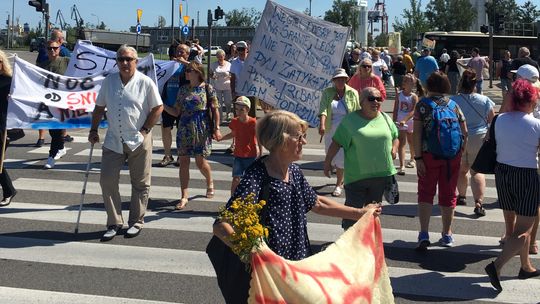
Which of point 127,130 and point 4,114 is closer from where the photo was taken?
point 127,130

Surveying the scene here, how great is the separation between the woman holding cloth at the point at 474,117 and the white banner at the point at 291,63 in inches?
75.7

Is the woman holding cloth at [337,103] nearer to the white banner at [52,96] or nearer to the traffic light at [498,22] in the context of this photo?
the white banner at [52,96]

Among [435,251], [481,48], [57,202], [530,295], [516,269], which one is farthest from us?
[481,48]

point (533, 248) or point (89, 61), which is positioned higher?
point (89, 61)

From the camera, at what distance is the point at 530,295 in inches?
239

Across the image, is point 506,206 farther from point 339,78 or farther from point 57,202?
point 57,202

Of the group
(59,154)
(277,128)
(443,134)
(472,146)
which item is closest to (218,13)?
(59,154)

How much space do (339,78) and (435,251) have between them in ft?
9.26

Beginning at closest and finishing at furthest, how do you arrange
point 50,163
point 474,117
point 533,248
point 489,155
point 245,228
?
point 245,228, point 489,155, point 533,248, point 474,117, point 50,163

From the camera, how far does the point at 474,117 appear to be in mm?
8539

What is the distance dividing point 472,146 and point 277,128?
5212 mm

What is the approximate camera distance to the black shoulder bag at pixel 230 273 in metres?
3.88

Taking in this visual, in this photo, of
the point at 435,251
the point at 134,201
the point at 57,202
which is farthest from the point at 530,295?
the point at 57,202

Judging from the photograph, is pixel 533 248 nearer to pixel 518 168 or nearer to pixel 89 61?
pixel 518 168
